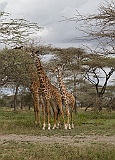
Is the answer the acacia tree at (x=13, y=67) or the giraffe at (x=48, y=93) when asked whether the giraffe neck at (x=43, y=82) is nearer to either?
the giraffe at (x=48, y=93)

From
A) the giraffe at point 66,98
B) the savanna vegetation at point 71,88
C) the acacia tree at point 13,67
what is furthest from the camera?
the acacia tree at point 13,67

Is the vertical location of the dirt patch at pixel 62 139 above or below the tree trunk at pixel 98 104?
below

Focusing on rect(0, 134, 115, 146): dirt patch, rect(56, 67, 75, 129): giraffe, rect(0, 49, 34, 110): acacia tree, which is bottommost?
rect(0, 134, 115, 146): dirt patch

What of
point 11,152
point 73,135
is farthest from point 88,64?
point 11,152

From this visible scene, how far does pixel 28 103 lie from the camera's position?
3556 cm

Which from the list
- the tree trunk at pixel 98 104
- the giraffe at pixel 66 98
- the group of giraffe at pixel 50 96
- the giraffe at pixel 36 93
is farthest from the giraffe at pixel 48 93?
the tree trunk at pixel 98 104

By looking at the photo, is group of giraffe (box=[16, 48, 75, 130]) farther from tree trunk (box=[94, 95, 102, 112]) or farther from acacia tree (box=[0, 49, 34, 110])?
tree trunk (box=[94, 95, 102, 112])

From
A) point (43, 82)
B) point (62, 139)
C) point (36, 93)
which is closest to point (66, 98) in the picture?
point (43, 82)

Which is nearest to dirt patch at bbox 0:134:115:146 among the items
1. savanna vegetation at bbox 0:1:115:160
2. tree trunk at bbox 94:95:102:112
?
savanna vegetation at bbox 0:1:115:160

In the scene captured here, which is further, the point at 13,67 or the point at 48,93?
the point at 13,67

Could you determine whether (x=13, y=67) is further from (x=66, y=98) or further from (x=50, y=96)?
(x=50, y=96)

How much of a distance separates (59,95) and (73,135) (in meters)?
2.77

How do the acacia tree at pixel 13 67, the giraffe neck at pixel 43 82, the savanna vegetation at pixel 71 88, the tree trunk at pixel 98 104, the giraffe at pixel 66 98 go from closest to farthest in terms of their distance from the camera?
the savanna vegetation at pixel 71 88
the giraffe neck at pixel 43 82
the giraffe at pixel 66 98
the acacia tree at pixel 13 67
the tree trunk at pixel 98 104

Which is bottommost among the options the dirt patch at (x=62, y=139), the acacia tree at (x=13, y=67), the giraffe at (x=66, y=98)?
the dirt patch at (x=62, y=139)
